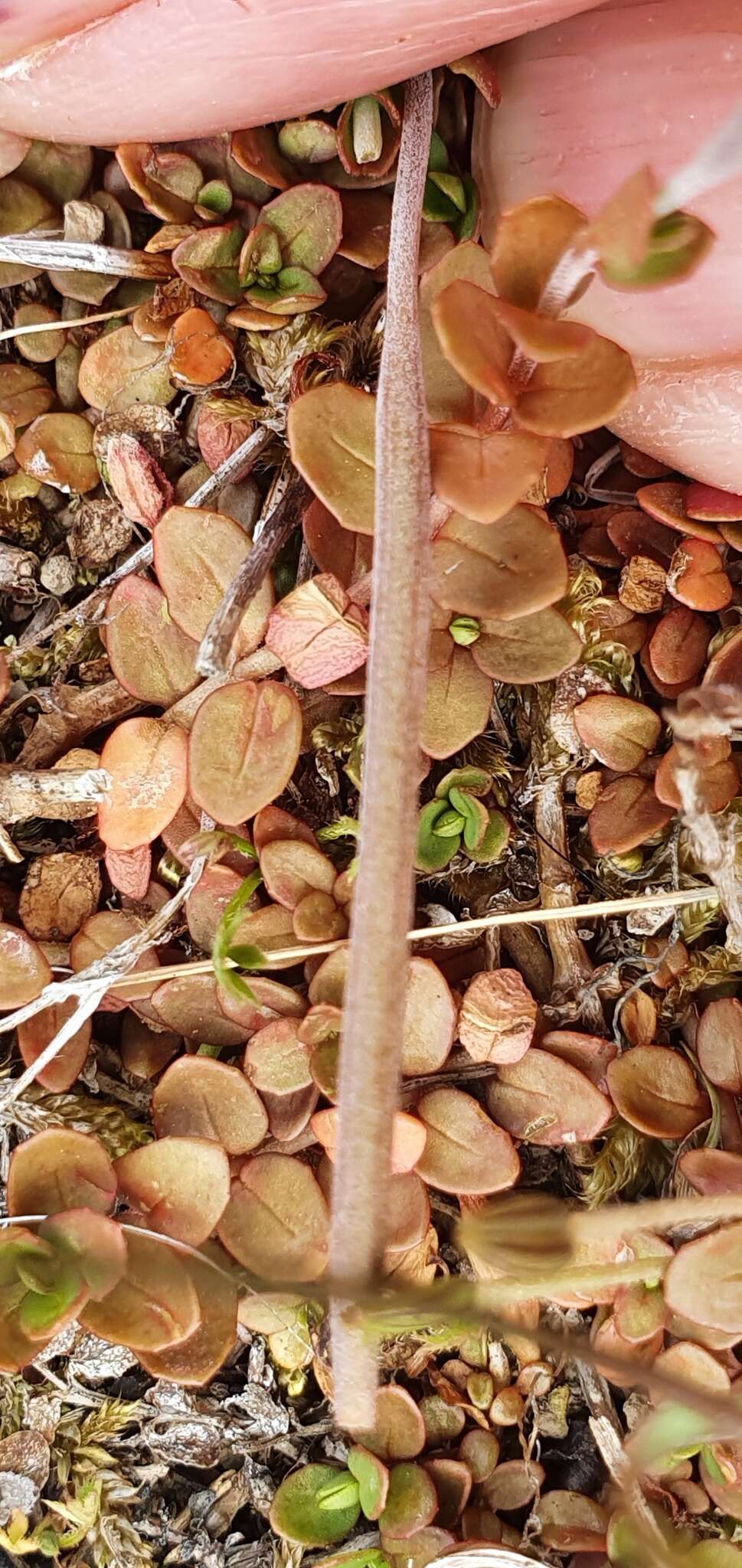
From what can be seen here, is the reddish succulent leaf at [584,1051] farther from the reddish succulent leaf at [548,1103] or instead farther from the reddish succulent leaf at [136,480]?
the reddish succulent leaf at [136,480]

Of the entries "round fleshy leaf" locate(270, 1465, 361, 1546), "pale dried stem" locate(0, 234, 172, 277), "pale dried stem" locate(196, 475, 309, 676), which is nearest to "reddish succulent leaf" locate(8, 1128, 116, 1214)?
"round fleshy leaf" locate(270, 1465, 361, 1546)

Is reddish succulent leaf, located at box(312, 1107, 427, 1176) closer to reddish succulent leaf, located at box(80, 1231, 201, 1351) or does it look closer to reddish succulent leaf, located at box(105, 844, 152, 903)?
reddish succulent leaf, located at box(80, 1231, 201, 1351)

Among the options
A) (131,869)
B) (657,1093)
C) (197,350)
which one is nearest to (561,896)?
(657,1093)

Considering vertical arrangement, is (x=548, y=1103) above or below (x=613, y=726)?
below

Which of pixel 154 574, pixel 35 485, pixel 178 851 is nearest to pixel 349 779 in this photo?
pixel 178 851

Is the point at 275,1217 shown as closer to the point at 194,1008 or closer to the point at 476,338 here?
the point at 194,1008

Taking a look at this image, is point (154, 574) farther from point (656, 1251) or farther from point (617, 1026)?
point (656, 1251)
